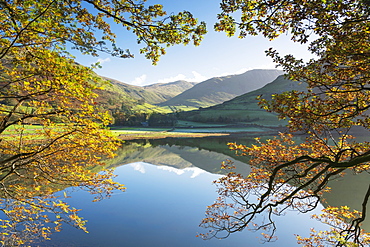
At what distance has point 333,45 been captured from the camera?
509 centimetres

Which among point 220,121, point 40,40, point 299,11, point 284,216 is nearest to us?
point 299,11

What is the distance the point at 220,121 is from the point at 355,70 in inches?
4114

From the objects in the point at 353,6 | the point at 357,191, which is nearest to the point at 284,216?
the point at 357,191

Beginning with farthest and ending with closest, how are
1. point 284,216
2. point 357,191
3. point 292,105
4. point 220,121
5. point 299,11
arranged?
point 220,121
point 357,191
point 284,216
point 292,105
point 299,11

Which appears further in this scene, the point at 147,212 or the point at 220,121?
the point at 220,121

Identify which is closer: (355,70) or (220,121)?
(355,70)

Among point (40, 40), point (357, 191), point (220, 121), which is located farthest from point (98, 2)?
point (220, 121)

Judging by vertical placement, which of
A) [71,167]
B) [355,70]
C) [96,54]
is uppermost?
[96,54]

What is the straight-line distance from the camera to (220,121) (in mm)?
108938

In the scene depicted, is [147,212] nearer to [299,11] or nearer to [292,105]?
[292,105]

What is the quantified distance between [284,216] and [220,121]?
95.5 m

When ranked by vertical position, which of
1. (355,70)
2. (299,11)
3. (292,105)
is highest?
(299,11)

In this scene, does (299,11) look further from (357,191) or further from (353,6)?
(357,191)

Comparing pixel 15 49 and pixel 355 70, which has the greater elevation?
pixel 15 49
